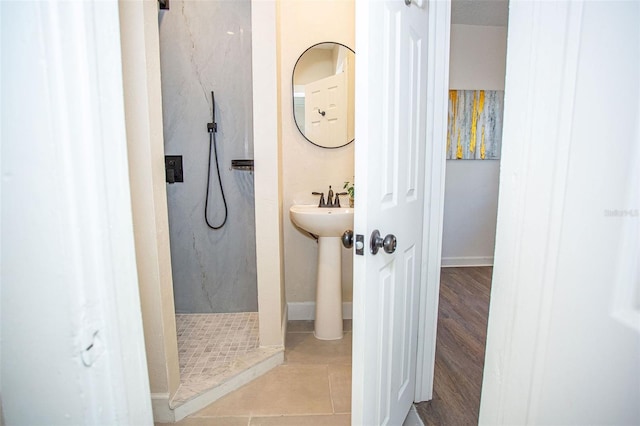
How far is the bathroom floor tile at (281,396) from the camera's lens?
5.30 ft

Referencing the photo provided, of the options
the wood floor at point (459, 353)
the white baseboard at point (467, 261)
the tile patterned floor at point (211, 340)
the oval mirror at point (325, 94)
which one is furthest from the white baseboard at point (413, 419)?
the white baseboard at point (467, 261)

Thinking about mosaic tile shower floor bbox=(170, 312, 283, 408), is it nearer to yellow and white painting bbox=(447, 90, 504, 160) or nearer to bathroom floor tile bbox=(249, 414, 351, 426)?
bathroom floor tile bbox=(249, 414, 351, 426)

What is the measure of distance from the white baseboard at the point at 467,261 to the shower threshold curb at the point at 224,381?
8.30 feet

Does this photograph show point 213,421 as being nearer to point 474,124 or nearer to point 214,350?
point 214,350

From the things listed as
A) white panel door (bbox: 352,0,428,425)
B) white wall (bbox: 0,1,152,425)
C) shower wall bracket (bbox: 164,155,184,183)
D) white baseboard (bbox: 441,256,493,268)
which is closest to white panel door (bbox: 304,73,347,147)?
shower wall bracket (bbox: 164,155,184,183)

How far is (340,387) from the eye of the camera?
1791 mm

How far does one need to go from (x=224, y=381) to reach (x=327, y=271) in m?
0.89

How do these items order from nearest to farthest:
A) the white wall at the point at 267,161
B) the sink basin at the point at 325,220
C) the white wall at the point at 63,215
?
the white wall at the point at 63,215 → the white wall at the point at 267,161 → the sink basin at the point at 325,220

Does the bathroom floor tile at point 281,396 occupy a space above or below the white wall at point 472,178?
below

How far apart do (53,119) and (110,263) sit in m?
0.19

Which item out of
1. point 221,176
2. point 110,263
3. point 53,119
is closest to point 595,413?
point 110,263

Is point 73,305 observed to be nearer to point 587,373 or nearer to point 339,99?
point 587,373

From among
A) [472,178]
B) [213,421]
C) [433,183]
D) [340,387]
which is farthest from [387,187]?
[472,178]

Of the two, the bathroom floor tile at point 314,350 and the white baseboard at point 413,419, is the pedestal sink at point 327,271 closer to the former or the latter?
the bathroom floor tile at point 314,350
